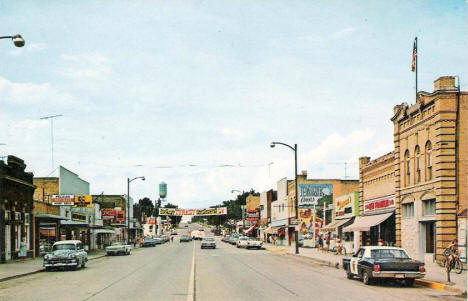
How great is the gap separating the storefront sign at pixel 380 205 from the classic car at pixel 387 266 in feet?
55.5

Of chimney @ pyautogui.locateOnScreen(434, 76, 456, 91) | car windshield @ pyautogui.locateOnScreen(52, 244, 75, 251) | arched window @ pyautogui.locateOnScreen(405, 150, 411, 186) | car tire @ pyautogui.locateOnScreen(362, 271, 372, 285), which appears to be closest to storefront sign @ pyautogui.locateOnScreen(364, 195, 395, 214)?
arched window @ pyautogui.locateOnScreen(405, 150, 411, 186)

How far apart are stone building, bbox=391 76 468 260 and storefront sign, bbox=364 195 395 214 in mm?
2234

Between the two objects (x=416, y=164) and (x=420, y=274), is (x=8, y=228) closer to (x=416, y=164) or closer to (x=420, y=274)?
(x=416, y=164)

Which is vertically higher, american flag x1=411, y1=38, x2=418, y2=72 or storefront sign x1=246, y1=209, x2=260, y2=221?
american flag x1=411, y1=38, x2=418, y2=72

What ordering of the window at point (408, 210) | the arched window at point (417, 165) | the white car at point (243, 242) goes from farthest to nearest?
the white car at point (243, 242), the window at point (408, 210), the arched window at point (417, 165)

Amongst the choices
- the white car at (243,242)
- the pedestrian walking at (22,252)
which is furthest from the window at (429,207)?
the white car at (243,242)

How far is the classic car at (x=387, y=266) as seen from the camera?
19.7m

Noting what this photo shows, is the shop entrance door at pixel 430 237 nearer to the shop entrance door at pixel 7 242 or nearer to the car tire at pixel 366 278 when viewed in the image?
the car tire at pixel 366 278

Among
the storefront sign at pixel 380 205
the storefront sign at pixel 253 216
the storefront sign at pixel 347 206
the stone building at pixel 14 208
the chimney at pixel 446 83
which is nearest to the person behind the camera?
the chimney at pixel 446 83

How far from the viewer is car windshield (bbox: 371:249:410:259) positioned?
20.6 meters

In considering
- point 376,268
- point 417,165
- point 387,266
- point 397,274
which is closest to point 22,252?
point 417,165

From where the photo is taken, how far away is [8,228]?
38.6 meters

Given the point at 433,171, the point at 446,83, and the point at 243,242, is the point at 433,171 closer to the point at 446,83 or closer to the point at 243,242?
the point at 446,83

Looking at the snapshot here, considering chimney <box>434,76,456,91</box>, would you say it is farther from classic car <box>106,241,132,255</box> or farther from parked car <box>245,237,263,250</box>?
parked car <box>245,237,263,250</box>
